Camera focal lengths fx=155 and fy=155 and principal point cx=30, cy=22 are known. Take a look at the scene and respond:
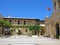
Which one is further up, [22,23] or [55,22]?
[22,23]

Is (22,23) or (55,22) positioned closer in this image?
(55,22)

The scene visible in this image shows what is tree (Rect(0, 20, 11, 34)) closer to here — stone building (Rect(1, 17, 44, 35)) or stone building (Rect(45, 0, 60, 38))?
stone building (Rect(1, 17, 44, 35))

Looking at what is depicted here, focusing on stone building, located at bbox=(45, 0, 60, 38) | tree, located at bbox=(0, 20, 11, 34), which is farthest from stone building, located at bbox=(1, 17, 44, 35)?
stone building, located at bbox=(45, 0, 60, 38)

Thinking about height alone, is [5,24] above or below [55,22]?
below

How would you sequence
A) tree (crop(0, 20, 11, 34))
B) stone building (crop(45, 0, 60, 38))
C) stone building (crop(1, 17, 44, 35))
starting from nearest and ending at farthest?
stone building (crop(45, 0, 60, 38)) → tree (crop(0, 20, 11, 34)) → stone building (crop(1, 17, 44, 35))

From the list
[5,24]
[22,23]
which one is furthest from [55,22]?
[22,23]

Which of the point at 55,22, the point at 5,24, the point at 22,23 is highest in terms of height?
the point at 22,23

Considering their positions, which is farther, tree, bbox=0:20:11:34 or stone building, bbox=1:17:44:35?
stone building, bbox=1:17:44:35

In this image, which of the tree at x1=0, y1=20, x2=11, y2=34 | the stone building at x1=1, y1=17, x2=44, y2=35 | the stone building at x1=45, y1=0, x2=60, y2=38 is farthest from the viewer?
the stone building at x1=1, y1=17, x2=44, y2=35

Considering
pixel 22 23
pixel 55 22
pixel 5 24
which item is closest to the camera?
pixel 55 22

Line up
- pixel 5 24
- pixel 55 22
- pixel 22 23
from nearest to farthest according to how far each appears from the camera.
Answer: pixel 55 22 → pixel 5 24 → pixel 22 23

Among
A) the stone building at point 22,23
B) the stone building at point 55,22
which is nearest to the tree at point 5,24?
the stone building at point 22,23

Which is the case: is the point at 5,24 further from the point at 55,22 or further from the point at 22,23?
the point at 55,22

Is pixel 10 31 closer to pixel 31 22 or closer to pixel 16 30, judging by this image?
pixel 16 30
